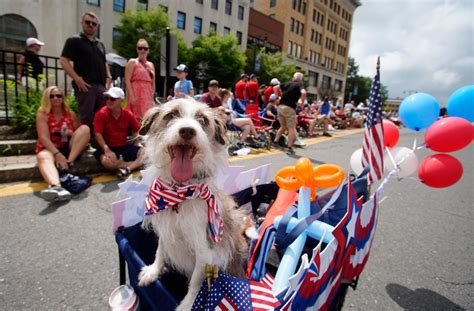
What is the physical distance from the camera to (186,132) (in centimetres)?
157

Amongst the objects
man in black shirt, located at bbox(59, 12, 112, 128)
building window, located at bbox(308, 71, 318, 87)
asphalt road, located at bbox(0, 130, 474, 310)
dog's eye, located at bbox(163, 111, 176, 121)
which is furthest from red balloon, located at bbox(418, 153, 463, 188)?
building window, located at bbox(308, 71, 318, 87)

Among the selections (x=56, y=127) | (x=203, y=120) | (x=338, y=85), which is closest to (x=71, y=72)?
(x=56, y=127)

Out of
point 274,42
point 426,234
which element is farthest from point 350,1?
point 426,234

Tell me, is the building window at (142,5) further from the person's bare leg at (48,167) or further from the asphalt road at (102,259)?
the asphalt road at (102,259)

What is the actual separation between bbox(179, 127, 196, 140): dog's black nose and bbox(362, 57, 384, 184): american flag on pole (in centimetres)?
153

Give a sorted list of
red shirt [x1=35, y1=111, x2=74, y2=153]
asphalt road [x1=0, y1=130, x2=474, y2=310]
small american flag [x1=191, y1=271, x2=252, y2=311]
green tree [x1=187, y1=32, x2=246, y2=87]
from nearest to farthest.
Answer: small american flag [x1=191, y1=271, x2=252, y2=311]
asphalt road [x1=0, y1=130, x2=474, y2=310]
red shirt [x1=35, y1=111, x2=74, y2=153]
green tree [x1=187, y1=32, x2=246, y2=87]

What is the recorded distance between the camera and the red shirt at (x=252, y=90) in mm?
9961

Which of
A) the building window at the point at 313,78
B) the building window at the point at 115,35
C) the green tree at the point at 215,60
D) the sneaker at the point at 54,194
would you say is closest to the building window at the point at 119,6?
the building window at the point at 115,35

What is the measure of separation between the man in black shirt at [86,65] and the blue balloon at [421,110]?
15.6 feet

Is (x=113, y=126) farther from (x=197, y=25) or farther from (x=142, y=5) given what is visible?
(x=197, y=25)

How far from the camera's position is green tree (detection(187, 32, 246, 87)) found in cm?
2850

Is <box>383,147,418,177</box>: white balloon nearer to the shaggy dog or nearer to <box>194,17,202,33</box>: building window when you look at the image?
the shaggy dog

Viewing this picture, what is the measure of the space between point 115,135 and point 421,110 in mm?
4402

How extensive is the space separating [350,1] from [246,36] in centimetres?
3534
